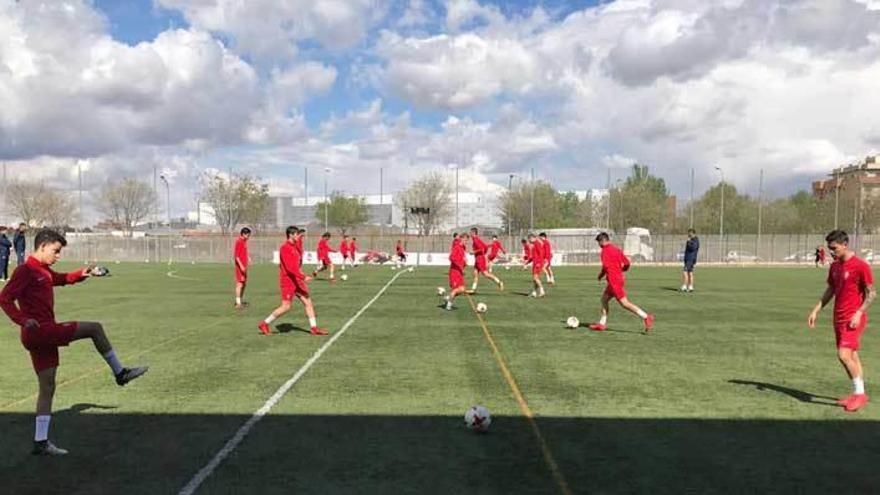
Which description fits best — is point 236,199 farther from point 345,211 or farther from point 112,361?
point 112,361

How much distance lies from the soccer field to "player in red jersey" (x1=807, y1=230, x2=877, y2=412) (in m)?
0.33

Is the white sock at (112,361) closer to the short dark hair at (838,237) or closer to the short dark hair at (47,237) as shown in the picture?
the short dark hair at (47,237)

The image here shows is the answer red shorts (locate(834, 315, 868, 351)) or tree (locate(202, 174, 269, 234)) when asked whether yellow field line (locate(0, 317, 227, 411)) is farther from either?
tree (locate(202, 174, 269, 234))

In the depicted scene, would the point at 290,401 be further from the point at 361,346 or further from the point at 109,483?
the point at 361,346

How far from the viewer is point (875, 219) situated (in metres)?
68.8

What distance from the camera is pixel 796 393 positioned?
7754 millimetres

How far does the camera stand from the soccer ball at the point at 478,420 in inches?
236

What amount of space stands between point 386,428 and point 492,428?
1.09 m

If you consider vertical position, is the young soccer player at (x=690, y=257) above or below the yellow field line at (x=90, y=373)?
above

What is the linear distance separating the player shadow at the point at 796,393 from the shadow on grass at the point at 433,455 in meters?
0.82

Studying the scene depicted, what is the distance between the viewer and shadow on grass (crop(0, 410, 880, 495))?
4.82 meters

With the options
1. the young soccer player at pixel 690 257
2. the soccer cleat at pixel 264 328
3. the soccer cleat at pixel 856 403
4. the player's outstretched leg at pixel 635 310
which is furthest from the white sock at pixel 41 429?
the young soccer player at pixel 690 257

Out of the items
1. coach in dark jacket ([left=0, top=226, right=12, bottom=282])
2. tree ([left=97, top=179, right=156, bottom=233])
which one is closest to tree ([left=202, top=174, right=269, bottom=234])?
tree ([left=97, top=179, right=156, bottom=233])

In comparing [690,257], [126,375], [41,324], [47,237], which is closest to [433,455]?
[126,375]
